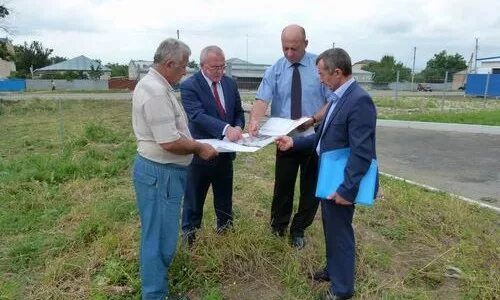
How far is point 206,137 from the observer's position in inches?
145

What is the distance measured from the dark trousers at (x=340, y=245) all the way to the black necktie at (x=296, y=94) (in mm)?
996

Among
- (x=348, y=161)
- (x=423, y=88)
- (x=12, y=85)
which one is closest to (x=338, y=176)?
(x=348, y=161)

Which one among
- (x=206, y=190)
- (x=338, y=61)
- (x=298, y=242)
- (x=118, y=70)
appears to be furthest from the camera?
(x=118, y=70)

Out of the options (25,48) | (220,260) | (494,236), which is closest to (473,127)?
(494,236)

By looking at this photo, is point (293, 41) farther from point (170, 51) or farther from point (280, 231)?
point (280, 231)

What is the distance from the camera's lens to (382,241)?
4.25 m

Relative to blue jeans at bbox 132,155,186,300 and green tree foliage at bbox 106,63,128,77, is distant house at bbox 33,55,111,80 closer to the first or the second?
green tree foliage at bbox 106,63,128,77

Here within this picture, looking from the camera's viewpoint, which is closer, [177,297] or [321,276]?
[177,297]

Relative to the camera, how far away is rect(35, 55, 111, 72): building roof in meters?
65.8

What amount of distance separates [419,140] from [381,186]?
17.3 feet

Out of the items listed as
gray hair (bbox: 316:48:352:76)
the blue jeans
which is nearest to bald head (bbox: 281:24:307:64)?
gray hair (bbox: 316:48:352:76)

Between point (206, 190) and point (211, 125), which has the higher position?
point (211, 125)

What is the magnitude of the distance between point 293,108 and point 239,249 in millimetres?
1263

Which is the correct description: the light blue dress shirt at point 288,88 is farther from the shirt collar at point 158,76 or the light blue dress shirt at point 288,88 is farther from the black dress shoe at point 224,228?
the shirt collar at point 158,76
